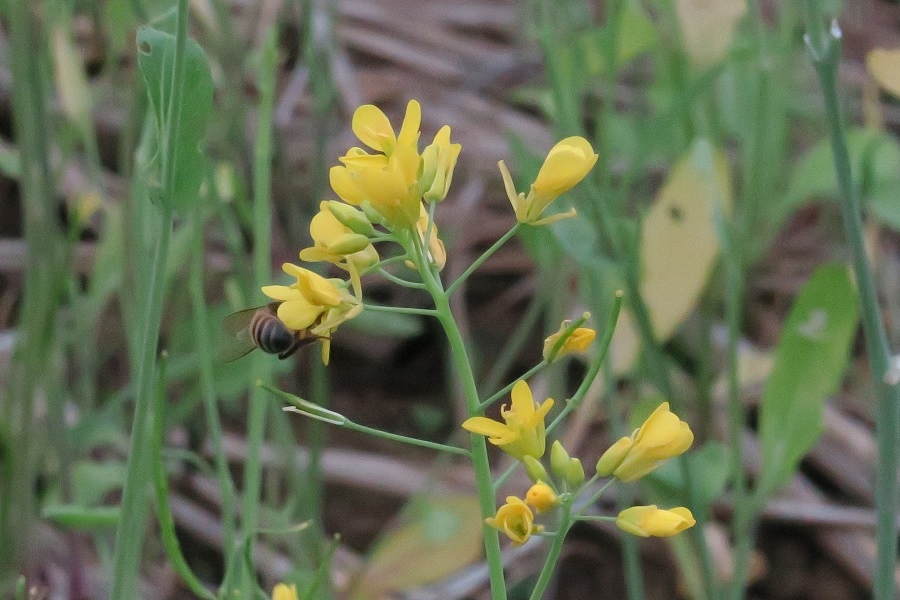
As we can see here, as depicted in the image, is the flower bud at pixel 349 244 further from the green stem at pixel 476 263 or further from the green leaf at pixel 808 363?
A: the green leaf at pixel 808 363

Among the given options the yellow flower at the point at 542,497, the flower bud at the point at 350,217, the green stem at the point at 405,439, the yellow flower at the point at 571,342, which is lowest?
Result: the yellow flower at the point at 542,497

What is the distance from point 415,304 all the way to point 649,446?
1020 mm

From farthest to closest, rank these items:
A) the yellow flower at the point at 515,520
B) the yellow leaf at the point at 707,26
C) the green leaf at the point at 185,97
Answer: the yellow leaf at the point at 707,26
the green leaf at the point at 185,97
the yellow flower at the point at 515,520

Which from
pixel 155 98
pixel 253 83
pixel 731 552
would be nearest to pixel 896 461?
pixel 155 98

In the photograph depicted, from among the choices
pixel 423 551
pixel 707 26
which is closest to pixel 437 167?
pixel 423 551

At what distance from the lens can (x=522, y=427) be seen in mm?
403

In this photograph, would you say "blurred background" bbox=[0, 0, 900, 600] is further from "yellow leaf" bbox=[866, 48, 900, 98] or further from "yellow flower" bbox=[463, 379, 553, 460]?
"yellow flower" bbox=[463, 379, 553, 460]

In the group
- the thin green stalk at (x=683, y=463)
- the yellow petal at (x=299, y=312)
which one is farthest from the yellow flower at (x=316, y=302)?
the thin green stalk at (x=683, y=463)

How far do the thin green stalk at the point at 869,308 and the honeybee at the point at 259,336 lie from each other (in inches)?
12.3

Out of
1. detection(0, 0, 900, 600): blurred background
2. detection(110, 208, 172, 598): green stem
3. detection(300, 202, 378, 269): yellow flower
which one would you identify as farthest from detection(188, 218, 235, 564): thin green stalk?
detection(300, 202, 378, 269): yellow flower

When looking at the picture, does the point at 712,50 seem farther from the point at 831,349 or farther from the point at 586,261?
the point at 586,261

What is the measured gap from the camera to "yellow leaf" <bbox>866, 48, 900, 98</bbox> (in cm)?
78

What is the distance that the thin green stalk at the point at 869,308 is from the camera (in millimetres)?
512

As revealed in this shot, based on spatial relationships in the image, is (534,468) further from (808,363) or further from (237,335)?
(808,363)
